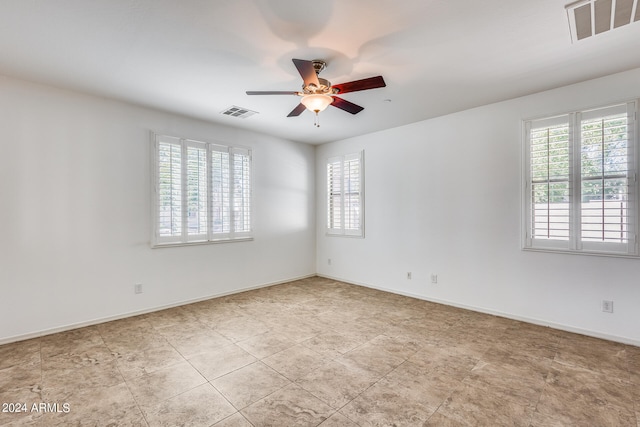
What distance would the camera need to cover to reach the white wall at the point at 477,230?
3266 millimetres

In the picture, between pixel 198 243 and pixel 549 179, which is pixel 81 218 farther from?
pixel 549 179

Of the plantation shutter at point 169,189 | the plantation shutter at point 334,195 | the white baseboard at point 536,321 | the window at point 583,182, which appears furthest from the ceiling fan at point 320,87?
the white baseboard at point 536,321

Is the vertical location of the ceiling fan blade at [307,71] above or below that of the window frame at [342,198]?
above

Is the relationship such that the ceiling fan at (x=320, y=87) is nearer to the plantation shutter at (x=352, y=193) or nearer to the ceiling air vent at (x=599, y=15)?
the ceiling air vent at (x=599, y=15)

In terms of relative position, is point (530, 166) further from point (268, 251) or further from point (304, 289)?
point (268, 251)

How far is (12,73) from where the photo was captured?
10.1 ft

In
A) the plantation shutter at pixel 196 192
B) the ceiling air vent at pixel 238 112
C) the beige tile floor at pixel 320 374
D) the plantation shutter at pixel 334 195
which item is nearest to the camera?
the beige tile floor at pixel 320 374

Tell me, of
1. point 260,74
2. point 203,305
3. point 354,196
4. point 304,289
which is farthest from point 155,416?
point 354,196

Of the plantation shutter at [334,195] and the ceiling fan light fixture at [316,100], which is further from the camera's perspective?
the plantation shutter at [334,195]

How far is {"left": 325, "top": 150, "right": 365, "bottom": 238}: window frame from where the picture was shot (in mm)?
5551

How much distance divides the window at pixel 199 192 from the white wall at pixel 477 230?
2147mm

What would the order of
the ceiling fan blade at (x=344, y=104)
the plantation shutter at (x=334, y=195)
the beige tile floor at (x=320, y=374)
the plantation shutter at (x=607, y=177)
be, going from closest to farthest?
the beige tile floor at (x=320, y=374), the ceiling fan blade at (x=344, y=104), the plantation shutter at (x=607, y=177), the plantation shutter at (x=334, y=195)

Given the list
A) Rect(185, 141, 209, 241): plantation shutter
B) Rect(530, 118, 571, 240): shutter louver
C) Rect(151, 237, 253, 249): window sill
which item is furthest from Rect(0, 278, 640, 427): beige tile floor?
Rect(185, 141, 209, 241): plantation shutter

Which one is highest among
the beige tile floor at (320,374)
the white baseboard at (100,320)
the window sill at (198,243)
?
the window sill at (198,243)
